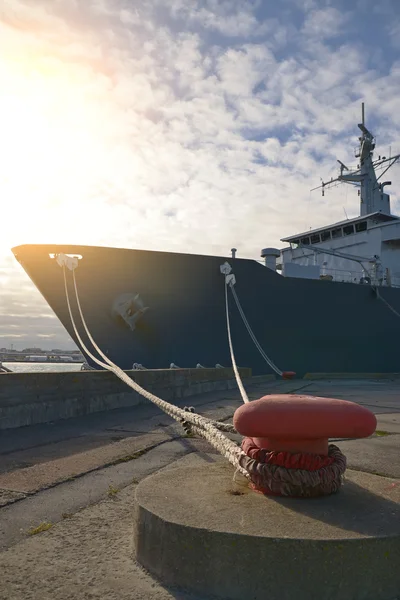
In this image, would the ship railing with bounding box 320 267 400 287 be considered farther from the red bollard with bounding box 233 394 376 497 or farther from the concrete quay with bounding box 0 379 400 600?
the red bollard with bounding box 233 394 376 497

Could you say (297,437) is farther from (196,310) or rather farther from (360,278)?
(360,278)

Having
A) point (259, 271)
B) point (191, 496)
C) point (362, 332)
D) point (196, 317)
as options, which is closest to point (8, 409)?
point (191, 496)

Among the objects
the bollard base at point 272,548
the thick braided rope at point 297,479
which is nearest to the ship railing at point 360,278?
the thick braided rope at point 297,479

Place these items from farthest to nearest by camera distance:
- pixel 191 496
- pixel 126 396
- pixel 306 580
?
pixel 126 396
pixel 191 496
pixel 306 580

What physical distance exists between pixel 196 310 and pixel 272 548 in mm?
10159

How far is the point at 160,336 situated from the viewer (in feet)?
36.8

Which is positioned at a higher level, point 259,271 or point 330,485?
point 259,271

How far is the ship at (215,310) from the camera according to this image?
10.7 m

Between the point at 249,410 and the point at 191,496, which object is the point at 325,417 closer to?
the point at 249,410

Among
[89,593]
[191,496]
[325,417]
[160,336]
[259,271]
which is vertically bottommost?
[89,593]

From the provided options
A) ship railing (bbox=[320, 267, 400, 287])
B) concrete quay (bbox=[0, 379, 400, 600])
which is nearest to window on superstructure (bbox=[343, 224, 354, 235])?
ship railing (bbox=[320, 267, 400, 287])

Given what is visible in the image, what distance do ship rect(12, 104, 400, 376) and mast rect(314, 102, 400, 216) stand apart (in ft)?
17.0

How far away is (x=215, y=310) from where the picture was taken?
12.0 meters

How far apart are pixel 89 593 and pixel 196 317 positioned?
33.3 feet
